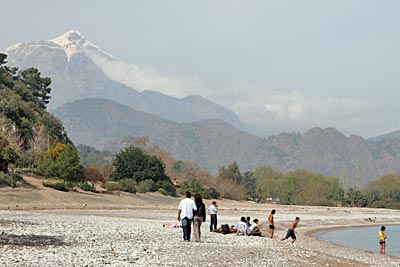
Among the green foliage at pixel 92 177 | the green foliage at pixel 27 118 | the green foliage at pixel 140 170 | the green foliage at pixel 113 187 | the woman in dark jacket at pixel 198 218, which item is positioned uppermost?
the green foliage at pixel 27 118

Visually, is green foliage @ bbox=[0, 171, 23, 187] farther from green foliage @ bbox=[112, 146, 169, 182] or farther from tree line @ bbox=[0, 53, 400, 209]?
green foliage @ bbox=[112, 146, 169, 182]

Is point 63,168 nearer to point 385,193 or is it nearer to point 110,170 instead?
point 110,170

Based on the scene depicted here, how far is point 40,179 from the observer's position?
59594 millimetres

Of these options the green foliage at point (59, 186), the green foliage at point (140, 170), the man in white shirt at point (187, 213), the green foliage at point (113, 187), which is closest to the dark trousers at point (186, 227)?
the man in white shirt at point (187, 213)

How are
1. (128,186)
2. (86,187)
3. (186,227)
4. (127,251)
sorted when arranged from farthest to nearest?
(128,186)
(86,187)
(186,227)
(127,251)

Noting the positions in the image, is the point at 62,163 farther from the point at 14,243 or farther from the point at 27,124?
the point at 14,243

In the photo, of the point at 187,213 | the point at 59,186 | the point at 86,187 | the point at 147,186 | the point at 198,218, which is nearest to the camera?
the point at 187,213

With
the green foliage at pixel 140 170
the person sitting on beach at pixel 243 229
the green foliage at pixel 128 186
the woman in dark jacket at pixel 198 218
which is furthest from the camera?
the green foliage at pixel 140 170

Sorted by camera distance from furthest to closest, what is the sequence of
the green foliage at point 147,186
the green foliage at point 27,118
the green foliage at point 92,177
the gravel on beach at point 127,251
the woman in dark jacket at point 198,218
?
the green foliage at point 147,186 → the green foliage at point 92,177 → the green foliage at point 27,118 → the woman in dark jacket at point 198,218 → the gravel on beach at point 127,251

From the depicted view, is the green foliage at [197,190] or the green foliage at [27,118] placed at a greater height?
the green foliage at [27,118]

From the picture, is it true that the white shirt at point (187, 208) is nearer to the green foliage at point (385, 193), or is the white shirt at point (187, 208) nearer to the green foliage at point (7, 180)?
the green foliage at point (7, 180)

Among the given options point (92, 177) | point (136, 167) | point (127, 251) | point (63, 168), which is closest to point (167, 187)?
point (136, 167)

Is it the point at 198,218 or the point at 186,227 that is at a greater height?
the point at 198,218

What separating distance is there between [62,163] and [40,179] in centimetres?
284
